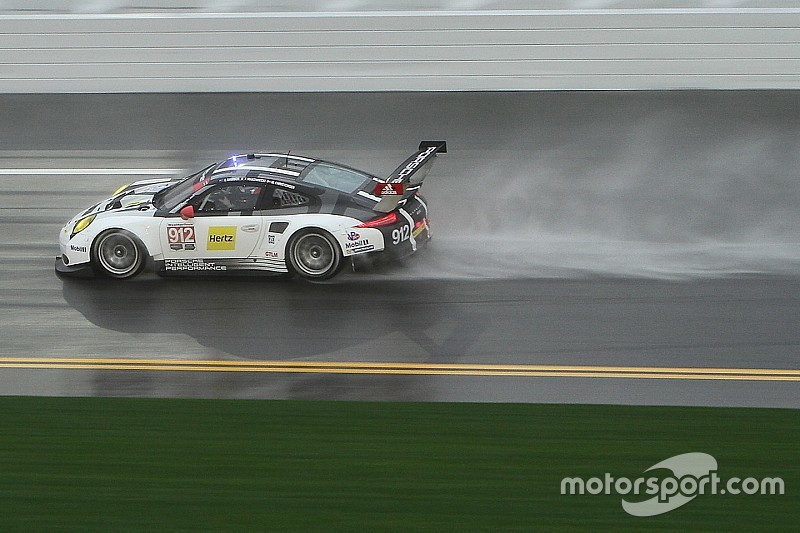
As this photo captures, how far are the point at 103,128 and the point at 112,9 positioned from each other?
2.06m

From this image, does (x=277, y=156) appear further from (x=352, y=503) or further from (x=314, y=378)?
(x=352, y=503)

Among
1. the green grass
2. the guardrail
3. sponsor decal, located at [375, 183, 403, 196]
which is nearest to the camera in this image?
the green grass

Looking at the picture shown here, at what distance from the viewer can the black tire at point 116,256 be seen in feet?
35.8

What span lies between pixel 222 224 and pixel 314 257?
98 centimetres

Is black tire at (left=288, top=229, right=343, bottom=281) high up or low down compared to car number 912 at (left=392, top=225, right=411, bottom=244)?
down

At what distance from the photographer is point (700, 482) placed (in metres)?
6.70

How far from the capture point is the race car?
34.8 ft

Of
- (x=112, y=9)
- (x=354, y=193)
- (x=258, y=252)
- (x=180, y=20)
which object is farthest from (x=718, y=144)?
(x=112, y=9)

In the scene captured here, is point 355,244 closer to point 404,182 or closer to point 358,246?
point 358,246

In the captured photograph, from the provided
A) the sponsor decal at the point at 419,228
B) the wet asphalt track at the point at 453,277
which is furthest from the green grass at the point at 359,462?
the sponsor decal at the point at 419,228

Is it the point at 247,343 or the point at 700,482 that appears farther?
the point at 247,343

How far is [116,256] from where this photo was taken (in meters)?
11.0

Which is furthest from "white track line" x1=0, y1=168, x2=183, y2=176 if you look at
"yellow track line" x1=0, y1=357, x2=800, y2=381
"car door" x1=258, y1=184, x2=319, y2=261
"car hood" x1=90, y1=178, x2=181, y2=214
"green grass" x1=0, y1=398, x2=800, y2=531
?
"green grass" x1=0, y1=398, x2=800, y2=531

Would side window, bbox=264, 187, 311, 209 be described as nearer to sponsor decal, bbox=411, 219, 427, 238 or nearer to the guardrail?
sponsor decal, bbox=411, 219, 427, 238
